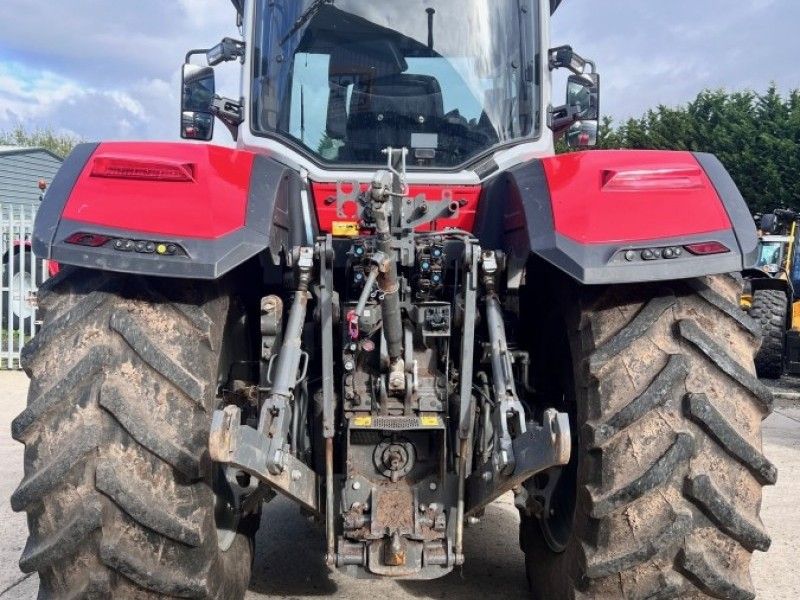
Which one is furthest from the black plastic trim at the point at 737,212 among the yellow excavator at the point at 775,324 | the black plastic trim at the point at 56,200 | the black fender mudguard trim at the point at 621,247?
the yellow excavator at the point at 775,324

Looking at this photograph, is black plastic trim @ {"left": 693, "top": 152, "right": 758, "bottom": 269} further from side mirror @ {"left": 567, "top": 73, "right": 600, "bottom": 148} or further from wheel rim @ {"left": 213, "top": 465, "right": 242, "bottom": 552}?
wheel rim @ {"left": 213, "top": 465, "right": 242, "bottom": 552}

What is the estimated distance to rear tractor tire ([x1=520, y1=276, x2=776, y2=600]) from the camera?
2.42m

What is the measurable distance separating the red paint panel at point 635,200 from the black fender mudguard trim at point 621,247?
0.03 meters

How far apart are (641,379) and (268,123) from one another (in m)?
2.13

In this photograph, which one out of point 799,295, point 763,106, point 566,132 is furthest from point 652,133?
point 566,132

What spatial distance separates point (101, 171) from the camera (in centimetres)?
265

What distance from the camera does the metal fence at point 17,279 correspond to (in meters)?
11.1

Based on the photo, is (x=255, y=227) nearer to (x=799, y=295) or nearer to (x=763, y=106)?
(x=799, y=295)

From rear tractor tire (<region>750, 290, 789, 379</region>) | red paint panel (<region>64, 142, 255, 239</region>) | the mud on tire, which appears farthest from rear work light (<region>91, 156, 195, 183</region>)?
rear tractor tire (<region>750, 290, 789, 379</region>)

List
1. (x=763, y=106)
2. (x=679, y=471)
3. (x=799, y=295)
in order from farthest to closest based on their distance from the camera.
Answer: (x=763, y=106), (x=799, y=295), (x=679, y=471)

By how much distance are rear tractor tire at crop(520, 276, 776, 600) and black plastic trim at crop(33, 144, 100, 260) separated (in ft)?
5.56

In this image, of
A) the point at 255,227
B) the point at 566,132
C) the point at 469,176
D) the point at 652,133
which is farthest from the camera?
the point at 652,133

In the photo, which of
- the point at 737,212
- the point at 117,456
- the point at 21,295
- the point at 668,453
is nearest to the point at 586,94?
the point at 737,212

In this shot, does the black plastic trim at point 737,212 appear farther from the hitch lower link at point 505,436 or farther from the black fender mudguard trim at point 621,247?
the hitch lower link at point 505,436
